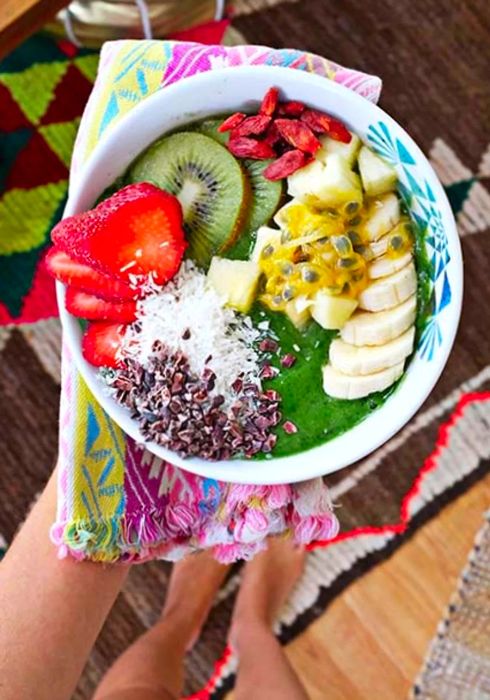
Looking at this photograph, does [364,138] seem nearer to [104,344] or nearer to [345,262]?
[345,262]

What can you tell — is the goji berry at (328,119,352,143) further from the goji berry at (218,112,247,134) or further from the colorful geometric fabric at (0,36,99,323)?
the colorful geometric fabric at (0,36,99,323)

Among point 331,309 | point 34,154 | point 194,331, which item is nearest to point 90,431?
point 194,331

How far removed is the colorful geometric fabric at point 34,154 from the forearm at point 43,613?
1.65 feet

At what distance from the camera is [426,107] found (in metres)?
1.35

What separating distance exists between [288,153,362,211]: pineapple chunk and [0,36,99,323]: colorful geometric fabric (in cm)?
67

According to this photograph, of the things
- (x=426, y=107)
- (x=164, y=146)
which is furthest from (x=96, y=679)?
(x=426, y=107)

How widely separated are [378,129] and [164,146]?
0.68ft

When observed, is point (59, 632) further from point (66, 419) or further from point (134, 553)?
point (66, 419)

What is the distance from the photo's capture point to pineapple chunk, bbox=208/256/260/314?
79 centimetres

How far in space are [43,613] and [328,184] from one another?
1.77 ft

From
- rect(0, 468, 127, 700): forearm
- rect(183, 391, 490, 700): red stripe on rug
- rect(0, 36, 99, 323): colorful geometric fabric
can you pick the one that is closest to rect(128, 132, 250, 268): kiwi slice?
rect(0, 468, 127, 700): forearm

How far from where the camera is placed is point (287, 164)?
79 cm

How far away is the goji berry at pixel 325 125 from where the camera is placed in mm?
782

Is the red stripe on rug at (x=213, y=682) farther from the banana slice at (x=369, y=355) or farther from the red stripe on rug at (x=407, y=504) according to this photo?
the banana slice at (x=369, y=355)
